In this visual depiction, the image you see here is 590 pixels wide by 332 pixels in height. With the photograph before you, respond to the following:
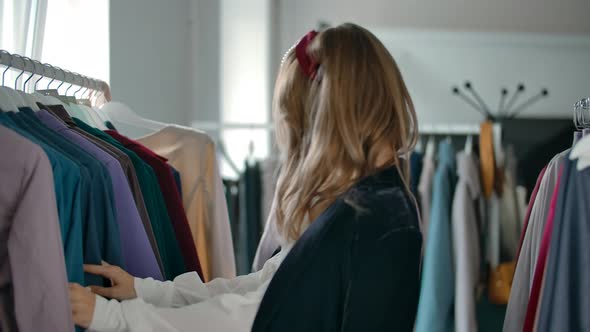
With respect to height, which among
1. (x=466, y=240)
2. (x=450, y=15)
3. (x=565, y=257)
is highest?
(x=450, y=15)

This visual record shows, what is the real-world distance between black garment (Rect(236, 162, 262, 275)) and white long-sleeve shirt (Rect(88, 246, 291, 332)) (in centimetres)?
110

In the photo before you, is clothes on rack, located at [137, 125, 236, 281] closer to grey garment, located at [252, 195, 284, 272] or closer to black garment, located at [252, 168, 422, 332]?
grey garment, located at [252, 195, 284, 272]

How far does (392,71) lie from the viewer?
42.7 inches

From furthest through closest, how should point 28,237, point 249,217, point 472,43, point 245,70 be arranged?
1. point 472,43
2. point 245,70
3. point 249,217
4. point 28,237

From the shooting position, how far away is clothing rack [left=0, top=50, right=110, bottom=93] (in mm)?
1046

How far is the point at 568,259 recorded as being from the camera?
114 cm

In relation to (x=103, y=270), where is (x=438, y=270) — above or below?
below

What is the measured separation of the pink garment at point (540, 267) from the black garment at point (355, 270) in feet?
0.91

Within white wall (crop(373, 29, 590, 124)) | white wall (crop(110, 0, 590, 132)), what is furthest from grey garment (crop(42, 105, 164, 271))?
white wall (crop(373, 29, 590, 124))

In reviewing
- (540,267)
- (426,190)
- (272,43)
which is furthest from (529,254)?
(272,43)

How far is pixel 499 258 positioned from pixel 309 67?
1593mm

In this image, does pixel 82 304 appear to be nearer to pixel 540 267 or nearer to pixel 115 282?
pixel 115 282

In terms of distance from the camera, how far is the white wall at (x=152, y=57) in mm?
1928

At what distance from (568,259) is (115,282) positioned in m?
0.72
